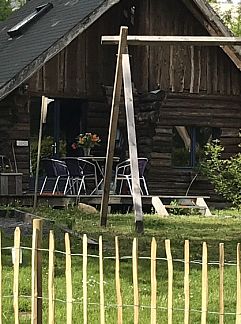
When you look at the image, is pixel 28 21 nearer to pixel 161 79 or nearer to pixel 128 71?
pixel 161 79

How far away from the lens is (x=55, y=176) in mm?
18875

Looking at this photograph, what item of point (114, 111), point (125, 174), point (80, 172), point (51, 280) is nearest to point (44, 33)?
point (80, 172)

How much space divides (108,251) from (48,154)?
425 inches

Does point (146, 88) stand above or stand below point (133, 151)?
above

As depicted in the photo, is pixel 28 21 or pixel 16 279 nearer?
pixel 16 279

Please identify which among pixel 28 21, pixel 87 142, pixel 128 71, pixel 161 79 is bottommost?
pixel 87 142

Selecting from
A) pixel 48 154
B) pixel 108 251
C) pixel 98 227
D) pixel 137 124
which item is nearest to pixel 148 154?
pixel 137 124

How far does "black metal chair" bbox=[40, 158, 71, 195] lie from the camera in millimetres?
18641

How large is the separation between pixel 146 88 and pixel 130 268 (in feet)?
39.6

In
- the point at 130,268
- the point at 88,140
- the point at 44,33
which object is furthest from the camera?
the point at 44,33

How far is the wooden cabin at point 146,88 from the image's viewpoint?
19578mm

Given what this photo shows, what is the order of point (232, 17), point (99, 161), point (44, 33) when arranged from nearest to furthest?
point (99, 161) < point (44, 33) < point (232, 17)

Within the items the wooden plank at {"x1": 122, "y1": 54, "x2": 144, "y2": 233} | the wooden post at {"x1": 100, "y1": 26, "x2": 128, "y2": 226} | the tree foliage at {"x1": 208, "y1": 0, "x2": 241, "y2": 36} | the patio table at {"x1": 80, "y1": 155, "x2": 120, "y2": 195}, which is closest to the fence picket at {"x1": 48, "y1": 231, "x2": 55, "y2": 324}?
the wooden plank at {"x1": 122, "y1": 54, "x2": 144, "y2": 233}

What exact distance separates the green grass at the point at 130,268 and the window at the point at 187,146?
656 cm
